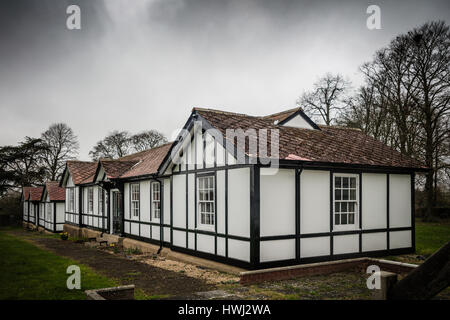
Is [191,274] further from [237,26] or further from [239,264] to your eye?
[237,26]

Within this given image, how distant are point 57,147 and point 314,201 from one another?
37.3 m

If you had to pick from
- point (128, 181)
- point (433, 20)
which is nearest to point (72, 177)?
point (128, 181)

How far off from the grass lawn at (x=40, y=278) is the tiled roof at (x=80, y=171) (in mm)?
9489

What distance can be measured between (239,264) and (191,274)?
5.32ft

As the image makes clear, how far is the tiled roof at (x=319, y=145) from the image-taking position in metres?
10.9

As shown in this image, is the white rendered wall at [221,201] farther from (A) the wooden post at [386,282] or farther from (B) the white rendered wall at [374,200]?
(A) the wooden post at [386,282]

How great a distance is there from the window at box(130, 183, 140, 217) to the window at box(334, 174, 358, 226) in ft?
33.2

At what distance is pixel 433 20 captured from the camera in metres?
22.0

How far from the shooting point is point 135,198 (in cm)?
1800

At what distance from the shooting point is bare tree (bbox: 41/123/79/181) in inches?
1586

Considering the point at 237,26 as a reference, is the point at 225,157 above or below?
below

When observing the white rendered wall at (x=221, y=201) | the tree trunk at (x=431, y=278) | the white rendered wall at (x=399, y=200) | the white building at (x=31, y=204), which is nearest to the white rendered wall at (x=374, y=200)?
the white rendered wall at (x=399, y=200)

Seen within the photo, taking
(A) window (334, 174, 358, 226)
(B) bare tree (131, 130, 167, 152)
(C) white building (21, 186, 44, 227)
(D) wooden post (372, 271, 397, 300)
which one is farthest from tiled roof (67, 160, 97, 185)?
(D) wooden post (372, 271, 397, 300)

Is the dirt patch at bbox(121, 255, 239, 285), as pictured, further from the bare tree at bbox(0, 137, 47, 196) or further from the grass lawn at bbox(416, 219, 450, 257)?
the bare tree at bbox(0, 137, 47, 196)
